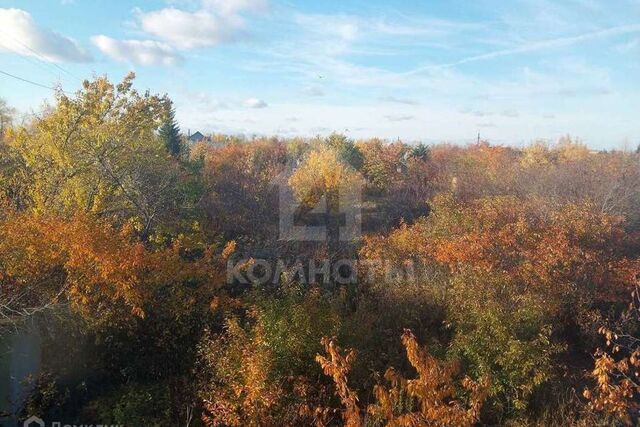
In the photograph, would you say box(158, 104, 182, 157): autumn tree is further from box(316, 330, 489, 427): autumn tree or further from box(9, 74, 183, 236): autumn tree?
box(316, 330, 489, 427): autumn tree

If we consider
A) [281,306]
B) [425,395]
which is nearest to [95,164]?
[281,306]

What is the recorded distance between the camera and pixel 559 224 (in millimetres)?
11500

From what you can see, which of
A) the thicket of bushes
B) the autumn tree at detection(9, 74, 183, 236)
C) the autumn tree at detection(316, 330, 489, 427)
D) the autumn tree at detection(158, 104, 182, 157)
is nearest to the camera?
the autumn tree at detection(316, 330, 489, 427)

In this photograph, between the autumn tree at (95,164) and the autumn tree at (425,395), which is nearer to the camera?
the autumn tree at (425,395)

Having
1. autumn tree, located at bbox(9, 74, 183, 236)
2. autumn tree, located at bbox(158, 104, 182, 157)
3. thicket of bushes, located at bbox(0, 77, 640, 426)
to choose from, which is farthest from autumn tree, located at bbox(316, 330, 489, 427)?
autumn tree, located at bbox(158, 104, 182, 157)

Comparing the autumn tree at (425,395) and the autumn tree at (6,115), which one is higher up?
the autumn tree at (6,115)

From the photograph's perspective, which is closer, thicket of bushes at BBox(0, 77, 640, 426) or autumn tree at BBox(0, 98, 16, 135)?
thicket of bushes at BBox(0, 77, 640, 426)

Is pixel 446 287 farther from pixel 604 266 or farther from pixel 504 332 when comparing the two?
pixel 604 266

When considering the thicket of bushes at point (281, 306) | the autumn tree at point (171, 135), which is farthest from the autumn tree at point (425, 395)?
the autumn tree at point (171, 135)

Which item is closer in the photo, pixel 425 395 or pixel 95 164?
pixel 425 395

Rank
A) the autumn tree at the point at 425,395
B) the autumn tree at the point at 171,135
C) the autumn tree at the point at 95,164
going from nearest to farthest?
the autumn tree at the point at 425,395 < the autumn tree at the point at 95,164 < the autumn tree at the point at 171,135

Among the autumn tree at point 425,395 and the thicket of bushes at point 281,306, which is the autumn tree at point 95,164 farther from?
the autumn tree at point 425,395

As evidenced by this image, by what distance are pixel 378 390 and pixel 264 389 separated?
2.06 meters

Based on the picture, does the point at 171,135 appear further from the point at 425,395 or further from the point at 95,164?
the point at 425,395
